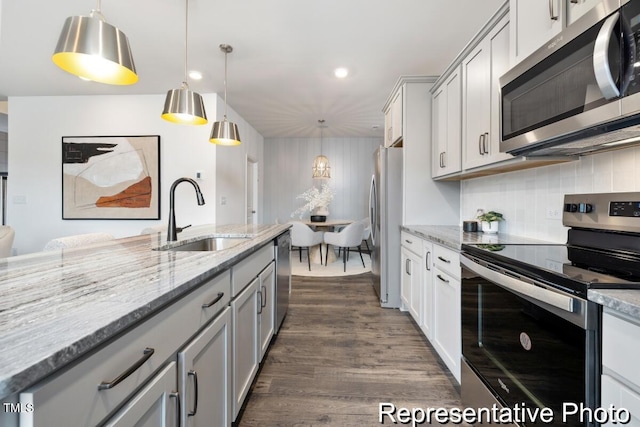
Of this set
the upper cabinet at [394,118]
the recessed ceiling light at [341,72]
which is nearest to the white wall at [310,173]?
the upper cabinet at [394,118]

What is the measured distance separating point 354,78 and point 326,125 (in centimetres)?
213

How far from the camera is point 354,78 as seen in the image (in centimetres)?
347

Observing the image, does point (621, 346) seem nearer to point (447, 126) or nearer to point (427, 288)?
point (427, 288)

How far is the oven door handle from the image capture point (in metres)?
0.86

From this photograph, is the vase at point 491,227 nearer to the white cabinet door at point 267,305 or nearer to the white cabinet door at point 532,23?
the white cabinet door at point 532,23

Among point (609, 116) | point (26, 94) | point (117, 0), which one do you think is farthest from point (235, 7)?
point (26, 94)

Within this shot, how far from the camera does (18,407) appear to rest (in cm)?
43

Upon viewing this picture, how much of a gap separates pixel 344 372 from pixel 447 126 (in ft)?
7.04

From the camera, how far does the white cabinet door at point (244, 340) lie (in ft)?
4.47

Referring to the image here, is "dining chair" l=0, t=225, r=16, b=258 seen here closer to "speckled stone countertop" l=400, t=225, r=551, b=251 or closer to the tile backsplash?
"speckled stone countertop" l=400, t=225, r=551, b=251

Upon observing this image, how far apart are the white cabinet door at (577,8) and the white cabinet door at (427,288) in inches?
56.8

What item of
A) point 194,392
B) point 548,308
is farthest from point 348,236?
point 194,392

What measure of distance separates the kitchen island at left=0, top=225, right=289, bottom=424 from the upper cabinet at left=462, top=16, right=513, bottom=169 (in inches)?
67.0

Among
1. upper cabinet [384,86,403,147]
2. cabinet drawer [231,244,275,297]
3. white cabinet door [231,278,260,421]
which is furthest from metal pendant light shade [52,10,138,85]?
upper cabinet [384,86,403,147]
